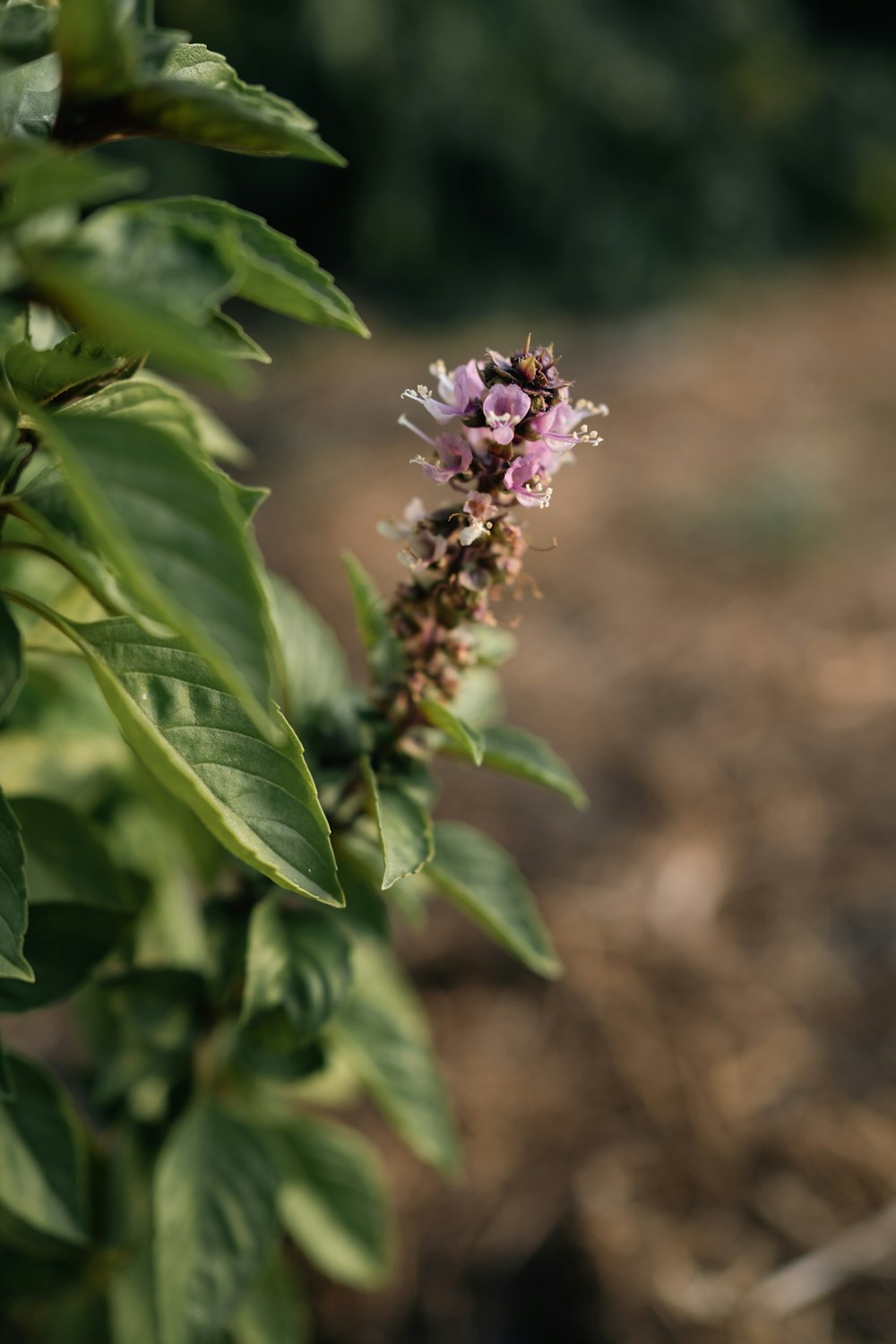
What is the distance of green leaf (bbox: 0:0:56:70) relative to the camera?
60 cm

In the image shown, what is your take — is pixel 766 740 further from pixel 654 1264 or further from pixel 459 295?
pixel 459 295

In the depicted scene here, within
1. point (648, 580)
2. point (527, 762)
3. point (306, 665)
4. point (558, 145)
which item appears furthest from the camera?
point (558, 145)

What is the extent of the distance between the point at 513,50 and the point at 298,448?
2625 millimetres

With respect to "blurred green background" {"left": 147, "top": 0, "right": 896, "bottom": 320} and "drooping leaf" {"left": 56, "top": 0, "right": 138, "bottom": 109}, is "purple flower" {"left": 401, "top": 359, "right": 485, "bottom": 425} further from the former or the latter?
"blurred green background" {"left": 147, "top": 0, "right": 896, "bottom": 320}

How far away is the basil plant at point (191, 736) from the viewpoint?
541mm

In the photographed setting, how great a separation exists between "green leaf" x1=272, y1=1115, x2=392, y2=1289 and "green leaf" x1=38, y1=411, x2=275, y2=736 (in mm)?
1029

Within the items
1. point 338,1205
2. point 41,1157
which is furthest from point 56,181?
point 338,1205

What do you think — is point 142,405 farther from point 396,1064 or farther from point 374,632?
point 396,1064

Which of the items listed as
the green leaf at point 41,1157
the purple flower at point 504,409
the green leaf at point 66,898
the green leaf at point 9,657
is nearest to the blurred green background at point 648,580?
the purple flower at point 504,409

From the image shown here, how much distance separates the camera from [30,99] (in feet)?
2.43

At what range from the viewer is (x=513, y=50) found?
17.5 ft

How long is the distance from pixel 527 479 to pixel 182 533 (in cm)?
38

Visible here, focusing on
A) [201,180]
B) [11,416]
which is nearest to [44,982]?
[11,416]

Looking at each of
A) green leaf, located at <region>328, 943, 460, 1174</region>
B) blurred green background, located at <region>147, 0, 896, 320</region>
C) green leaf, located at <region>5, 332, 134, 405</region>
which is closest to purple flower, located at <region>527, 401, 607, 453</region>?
green leaf, located at <region>5, 332, 134, 405</region>
